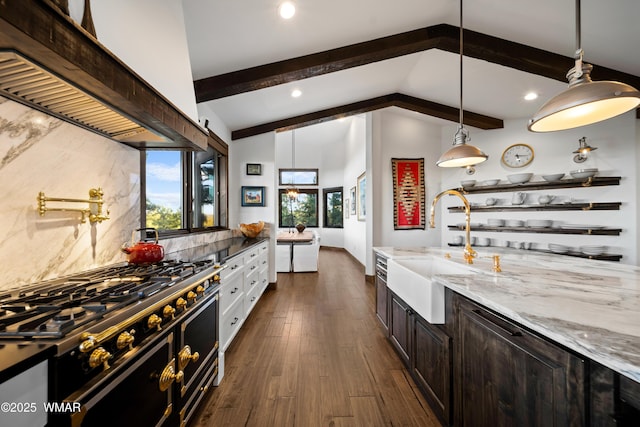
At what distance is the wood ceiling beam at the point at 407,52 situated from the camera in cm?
267

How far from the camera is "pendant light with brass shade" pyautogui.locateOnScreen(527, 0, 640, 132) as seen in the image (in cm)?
108

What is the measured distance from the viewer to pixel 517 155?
14.0 feet

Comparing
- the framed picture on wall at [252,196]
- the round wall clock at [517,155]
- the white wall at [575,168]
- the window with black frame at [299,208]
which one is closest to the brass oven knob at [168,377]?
the framed picture on wall at [252,196]

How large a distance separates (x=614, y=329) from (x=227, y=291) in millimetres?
2321

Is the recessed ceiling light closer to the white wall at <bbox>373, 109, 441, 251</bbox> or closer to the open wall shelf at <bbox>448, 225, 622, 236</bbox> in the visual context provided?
the white wall at <bbox>373, 109, 441, 251</bbox>

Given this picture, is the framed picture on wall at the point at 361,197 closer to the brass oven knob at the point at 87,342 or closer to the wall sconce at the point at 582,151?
the wall sconce at the point at 582,151

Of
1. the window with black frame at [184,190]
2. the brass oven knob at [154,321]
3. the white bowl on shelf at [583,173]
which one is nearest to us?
the brass oven knob at [154,321]

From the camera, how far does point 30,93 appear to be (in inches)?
45.2

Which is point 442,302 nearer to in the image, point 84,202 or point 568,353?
point 568,353

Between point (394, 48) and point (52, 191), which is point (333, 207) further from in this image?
point (52, 191)

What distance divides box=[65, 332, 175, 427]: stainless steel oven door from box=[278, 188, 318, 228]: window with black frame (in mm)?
8109

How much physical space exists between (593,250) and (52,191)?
5521 millimetres

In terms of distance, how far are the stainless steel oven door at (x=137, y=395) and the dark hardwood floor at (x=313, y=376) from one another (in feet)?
2.04

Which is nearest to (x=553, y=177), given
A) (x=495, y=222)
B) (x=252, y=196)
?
(x=495, y=222)
